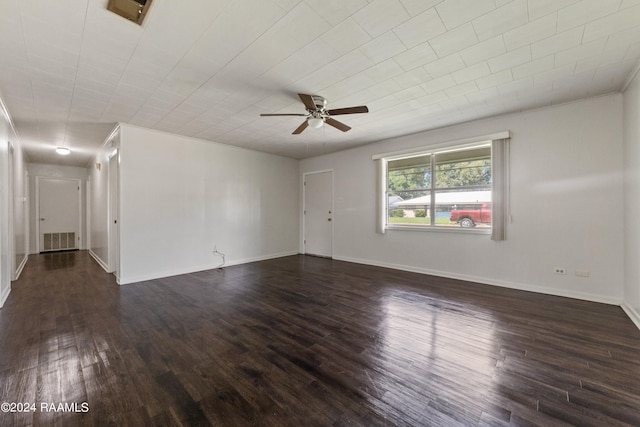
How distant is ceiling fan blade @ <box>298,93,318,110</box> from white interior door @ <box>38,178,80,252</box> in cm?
881

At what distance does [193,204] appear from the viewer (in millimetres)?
5113

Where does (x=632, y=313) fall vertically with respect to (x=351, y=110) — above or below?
below

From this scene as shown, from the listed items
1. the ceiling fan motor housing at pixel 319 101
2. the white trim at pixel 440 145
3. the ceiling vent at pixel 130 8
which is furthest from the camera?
the white trim at pixel 440 145

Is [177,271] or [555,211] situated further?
[177,271]

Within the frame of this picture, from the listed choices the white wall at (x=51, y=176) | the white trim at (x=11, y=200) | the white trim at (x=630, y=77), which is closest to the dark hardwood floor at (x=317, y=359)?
the white trim at (x=11, y=200)

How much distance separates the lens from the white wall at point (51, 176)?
7176 millimetres

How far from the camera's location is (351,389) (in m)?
1.74

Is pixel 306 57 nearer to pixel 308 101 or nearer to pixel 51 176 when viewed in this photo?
pixel 308 101

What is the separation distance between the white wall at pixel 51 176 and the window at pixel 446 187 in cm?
896

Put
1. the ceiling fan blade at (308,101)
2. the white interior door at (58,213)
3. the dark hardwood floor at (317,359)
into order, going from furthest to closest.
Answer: the white interior door at (58,213) → the ceiling fan blade at (308,101) → the dark hardwood floor at (317,359)

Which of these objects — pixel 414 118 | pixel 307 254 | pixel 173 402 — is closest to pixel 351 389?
pixel 173 402

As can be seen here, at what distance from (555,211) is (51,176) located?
38.6ft

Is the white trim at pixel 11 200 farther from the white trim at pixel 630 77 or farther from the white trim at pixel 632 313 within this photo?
the white trim at pixel 630 77

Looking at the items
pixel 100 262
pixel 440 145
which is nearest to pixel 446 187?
pixel 440 145
